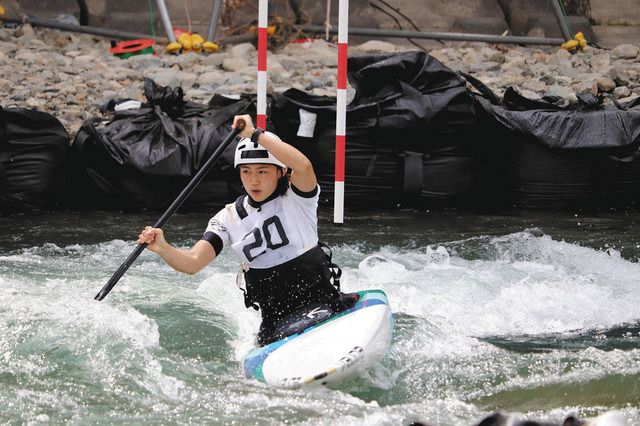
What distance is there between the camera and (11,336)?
18.5ft

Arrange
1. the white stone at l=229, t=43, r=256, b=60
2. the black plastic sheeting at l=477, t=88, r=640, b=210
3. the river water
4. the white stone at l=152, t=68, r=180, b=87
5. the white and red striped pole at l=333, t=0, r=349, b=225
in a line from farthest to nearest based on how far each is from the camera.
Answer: the white stone at l=229, t=43, r=256, b=60
the white stone at l=152, t=68, r=180, b=87
the black plastic sheeting at l=477, t=88, r=640, b=210
the white and red striped pole at l=333, t=0, r=349, b=225
the river water

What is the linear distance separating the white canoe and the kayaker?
177mm

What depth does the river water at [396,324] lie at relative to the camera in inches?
190

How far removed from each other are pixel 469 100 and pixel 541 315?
2.69m

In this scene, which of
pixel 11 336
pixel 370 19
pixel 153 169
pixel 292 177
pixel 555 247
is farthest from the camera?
pixel 370 19

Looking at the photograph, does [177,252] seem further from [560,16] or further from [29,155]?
[560,16]

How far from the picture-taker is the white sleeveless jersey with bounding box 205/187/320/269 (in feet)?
17.1

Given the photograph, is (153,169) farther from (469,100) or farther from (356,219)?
(469,100)

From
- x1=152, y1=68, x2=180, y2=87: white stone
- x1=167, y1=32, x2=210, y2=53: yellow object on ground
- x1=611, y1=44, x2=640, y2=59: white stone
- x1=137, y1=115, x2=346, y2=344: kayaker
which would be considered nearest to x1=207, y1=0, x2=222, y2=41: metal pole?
x1=167, y1=32, x2=210, y2=53: yellow object on ground

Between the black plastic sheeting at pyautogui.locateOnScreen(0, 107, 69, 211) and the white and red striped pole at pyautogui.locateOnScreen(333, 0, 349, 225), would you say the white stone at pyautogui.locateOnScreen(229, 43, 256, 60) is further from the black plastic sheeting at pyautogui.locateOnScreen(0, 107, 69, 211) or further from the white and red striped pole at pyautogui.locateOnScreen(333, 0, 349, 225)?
the white and red striped pole at pyautogui.locateOnScreen(333, 0, 349, 225)

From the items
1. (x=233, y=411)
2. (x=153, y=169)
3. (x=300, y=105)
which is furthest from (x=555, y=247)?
(x=233, y=411)

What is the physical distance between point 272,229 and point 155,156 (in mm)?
3345

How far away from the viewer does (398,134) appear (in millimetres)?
8562

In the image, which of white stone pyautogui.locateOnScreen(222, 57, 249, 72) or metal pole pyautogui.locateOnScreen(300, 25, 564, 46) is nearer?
white stone pyautogui.locateOnScreen(222, 57, 249, 72)
